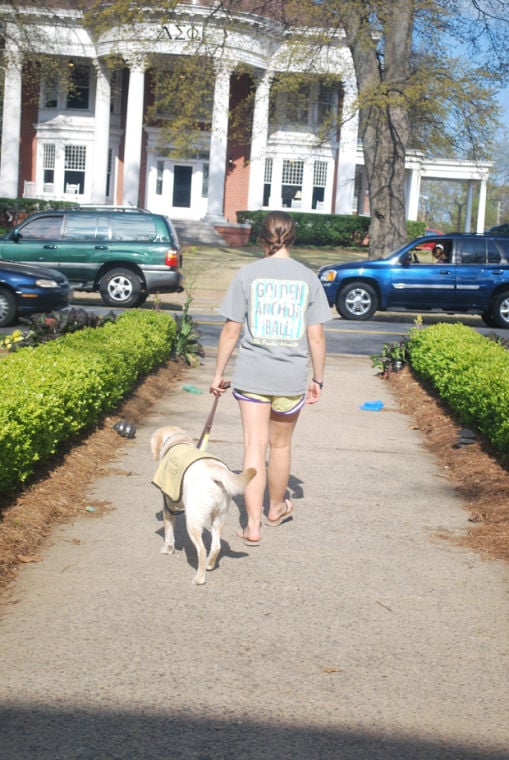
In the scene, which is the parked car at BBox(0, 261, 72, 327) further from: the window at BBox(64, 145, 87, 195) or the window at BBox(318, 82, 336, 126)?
the window at BBox(318, 82, 336, 126)

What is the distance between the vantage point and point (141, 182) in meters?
44.6

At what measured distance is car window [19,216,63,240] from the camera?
69.9ft

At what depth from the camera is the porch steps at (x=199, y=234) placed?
39.4 metres

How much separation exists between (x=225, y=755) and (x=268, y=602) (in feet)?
5.15

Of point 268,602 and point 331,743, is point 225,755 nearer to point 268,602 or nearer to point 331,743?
point 331,743

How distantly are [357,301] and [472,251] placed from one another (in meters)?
2.60

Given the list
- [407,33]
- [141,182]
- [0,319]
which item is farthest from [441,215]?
[0,319]

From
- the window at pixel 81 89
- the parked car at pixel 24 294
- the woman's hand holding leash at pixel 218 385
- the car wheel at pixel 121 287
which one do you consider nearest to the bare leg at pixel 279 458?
the woman's hand holding leash at pixel 218 385

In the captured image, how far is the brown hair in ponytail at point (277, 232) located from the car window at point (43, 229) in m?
16.1

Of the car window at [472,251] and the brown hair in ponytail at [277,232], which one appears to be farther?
the car window at [472,251]

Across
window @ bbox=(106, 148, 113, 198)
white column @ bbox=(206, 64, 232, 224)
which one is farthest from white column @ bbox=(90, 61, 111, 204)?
white column @ bbox=(206, 64, 232, 224)

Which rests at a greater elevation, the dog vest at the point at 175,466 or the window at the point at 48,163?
the window at the point at 48,163

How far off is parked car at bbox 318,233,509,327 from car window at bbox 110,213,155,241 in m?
3.64

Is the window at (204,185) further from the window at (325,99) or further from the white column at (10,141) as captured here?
the white column at (10,141)
